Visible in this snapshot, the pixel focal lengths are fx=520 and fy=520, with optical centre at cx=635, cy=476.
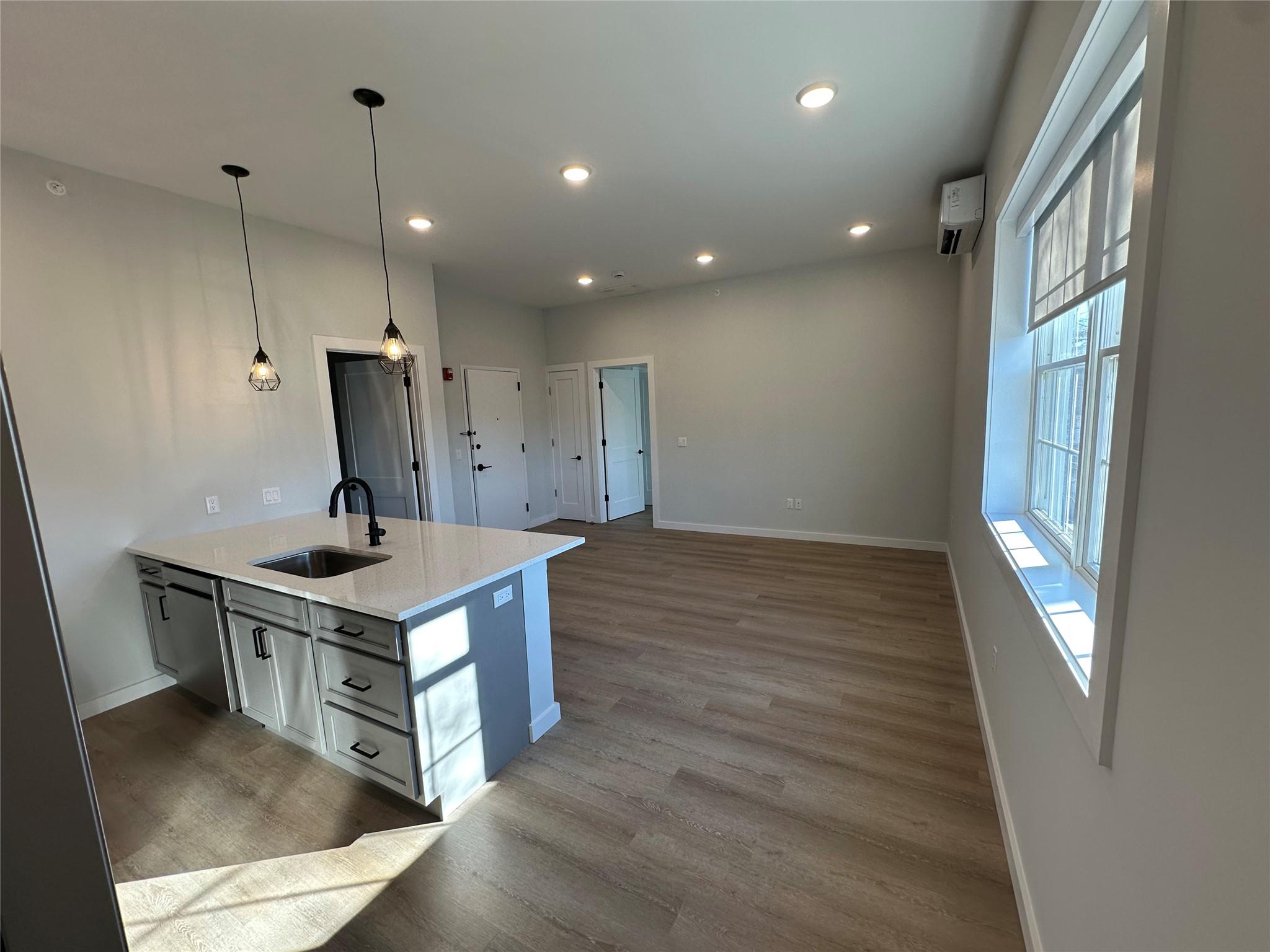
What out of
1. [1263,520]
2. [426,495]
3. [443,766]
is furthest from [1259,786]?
[426,495]

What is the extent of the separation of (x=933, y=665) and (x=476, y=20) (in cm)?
354

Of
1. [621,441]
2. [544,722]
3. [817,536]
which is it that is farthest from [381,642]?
[621,441]

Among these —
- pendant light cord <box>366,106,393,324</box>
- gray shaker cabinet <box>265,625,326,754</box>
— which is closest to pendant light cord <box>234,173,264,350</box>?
pendant light cord <box>366,106,393,324</box>

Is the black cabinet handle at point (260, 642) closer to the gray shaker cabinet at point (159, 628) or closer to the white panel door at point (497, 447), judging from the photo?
the gray shaker cabinet at point (159, 628)

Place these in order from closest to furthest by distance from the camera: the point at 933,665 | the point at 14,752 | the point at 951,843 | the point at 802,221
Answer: the point at 14,752, the point at 951,843, the point at 933,665, the point at 802,221

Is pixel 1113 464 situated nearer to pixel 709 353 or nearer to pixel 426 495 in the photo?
pixel 426 495

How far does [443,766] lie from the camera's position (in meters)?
1.92

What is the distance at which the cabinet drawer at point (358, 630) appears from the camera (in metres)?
1.79

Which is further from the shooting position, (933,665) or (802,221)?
(802,221)

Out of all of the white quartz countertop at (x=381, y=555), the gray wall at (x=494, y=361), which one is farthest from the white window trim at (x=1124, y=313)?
Result: the gray wall at (x=494, y=361)

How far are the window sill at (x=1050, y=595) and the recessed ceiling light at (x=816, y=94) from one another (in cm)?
201

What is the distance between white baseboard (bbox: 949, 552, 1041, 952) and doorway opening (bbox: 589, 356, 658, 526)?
412cm

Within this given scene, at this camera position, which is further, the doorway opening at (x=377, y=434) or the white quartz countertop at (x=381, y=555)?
the doorway opening at (x=377, y=434)

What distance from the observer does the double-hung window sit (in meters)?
1.30
